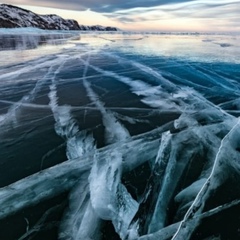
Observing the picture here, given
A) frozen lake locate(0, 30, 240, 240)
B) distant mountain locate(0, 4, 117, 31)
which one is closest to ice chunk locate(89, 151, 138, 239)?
frozen lake locate(0, 30, 240, 240)

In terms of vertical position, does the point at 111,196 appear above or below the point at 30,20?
above

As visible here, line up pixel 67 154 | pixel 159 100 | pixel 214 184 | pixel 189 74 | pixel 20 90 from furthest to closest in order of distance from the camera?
1. pixel 189 74
2. pixel 20 90
3. pixel 159 100
4. pixel 67 154
5. pixel 214 184

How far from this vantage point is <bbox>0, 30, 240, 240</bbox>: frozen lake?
2.66 meters

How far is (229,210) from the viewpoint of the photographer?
9.25 ft

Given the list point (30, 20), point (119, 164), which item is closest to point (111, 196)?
point (119, 164)

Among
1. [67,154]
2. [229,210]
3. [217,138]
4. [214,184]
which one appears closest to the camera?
[229,210]

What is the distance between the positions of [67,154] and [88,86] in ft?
14.2

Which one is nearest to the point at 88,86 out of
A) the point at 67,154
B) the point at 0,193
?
the point at 67,154

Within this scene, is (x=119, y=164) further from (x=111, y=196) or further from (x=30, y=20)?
(x=30, y=20)

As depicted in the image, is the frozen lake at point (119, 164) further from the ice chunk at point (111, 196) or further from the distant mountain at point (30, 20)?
the distant mountain at point (30, 20)

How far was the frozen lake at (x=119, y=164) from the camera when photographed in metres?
2.66

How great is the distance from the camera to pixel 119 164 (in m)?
3.68

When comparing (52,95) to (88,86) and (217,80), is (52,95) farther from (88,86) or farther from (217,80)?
(217,80)

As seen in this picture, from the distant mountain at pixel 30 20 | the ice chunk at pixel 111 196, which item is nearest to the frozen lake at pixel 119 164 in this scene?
the ice chunk at pixel 111 196
